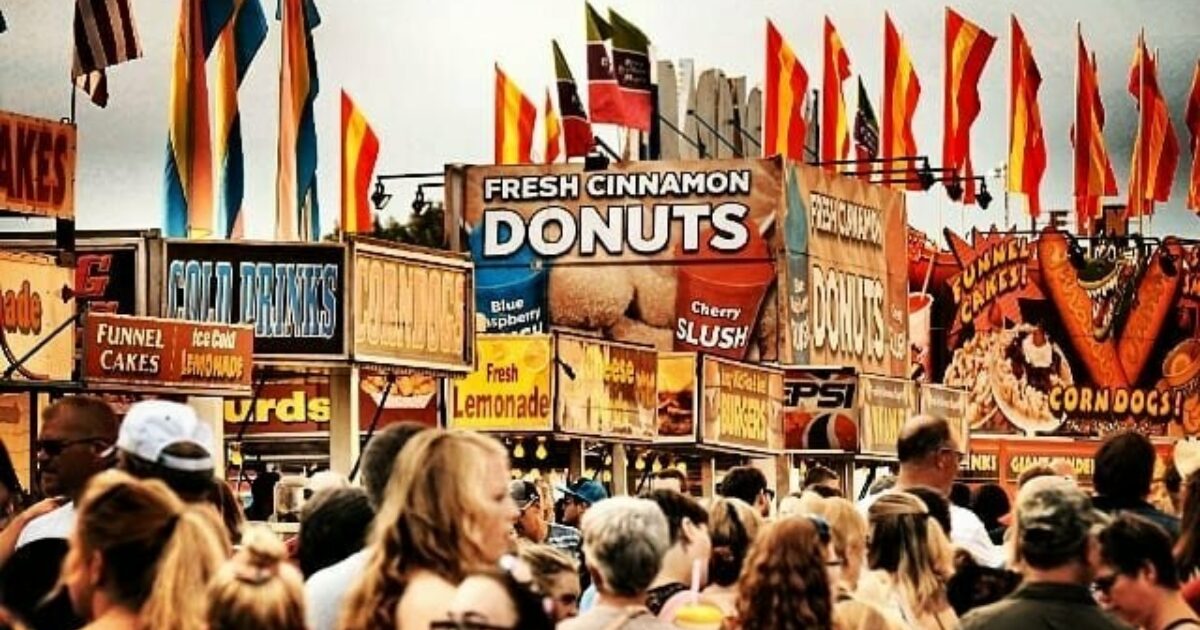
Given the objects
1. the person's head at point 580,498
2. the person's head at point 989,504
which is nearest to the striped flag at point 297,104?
the person's head at point 580,498

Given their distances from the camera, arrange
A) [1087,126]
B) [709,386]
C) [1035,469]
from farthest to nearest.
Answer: [1087,126], [709,386], [1035,469]

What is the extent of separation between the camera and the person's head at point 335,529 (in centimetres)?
1097

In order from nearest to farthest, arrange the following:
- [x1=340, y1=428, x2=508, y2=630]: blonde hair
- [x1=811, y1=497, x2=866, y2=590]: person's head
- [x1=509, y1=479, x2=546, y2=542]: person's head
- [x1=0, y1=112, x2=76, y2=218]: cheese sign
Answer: [x1=340, y1=428, x2=508, y2=630]: blonde hair
[x1=811, y1=497, x2=866, y2=590]: person's head
[x1=509, y1=479, x2=546, y2=542]: person's head
[x1=0, y1=112, x2=76, y2=218]: cheese sign

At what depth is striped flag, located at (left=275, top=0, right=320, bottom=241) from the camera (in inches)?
1567

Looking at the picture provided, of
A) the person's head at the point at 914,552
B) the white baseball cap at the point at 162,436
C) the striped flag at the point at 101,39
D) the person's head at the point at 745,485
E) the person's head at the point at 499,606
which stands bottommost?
the person's head at the point at 745,485

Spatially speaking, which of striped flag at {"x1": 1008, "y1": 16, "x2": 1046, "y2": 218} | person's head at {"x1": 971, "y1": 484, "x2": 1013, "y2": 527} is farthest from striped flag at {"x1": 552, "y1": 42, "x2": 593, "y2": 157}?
person's head at {"x1": 971, "y1": 484, "x2": 1013, "y2": 527}

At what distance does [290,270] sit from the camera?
31.8 m

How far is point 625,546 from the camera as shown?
10.2m

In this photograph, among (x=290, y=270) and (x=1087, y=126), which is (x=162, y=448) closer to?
(x=290, y=270)

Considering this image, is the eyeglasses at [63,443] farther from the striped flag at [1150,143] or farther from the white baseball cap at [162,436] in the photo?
the striped flag at [1150,143]

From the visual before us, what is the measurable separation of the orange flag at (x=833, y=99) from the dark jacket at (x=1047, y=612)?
196 ft

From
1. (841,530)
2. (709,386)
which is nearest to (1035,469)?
(841,530)

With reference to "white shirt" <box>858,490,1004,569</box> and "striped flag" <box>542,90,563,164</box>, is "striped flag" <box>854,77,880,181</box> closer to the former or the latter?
"striped flag" <box>542,90,563,164</box>

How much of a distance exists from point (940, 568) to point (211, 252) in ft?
63.0
